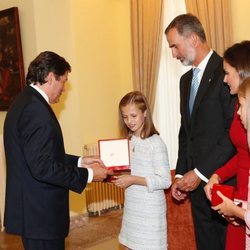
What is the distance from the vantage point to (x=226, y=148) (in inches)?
106

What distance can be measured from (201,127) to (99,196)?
127 inches

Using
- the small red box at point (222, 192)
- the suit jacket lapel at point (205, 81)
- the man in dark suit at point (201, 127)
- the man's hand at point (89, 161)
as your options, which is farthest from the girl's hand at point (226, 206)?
the man's hand at point (89, 161)

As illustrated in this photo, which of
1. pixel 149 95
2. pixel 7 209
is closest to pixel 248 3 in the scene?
pixel 149 95

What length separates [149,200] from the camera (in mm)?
2865

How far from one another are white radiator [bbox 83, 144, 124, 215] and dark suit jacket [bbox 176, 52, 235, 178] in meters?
2.81

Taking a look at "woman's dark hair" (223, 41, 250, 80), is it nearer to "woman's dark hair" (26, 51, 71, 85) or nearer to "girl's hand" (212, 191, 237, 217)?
"girl's hand" (212, 191, 237, 217)

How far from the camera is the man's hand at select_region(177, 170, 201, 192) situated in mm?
2773

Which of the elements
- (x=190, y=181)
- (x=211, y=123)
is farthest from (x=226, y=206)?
(x=211, y=123)

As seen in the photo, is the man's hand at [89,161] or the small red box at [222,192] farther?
the man's hand at [89,161]

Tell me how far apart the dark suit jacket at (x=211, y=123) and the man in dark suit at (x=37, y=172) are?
32.3 inches

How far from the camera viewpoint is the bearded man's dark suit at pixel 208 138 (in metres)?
2.72

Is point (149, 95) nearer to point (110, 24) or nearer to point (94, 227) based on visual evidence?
point (110, 24)

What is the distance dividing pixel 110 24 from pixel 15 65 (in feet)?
5.75

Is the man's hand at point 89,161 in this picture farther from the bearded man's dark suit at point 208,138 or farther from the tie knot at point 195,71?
the tie knot at point 195,71
